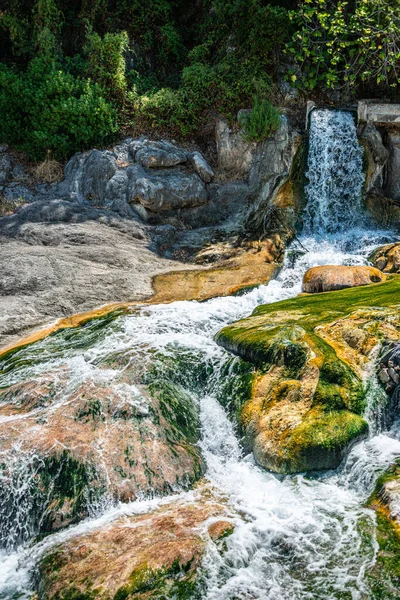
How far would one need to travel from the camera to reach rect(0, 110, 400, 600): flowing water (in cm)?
335

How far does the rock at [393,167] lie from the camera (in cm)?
1119

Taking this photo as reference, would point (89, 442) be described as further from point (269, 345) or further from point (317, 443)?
point (269, 345)

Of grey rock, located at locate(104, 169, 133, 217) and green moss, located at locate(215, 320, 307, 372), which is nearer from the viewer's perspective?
green moss, located at locate(215, 320, 307, 372)

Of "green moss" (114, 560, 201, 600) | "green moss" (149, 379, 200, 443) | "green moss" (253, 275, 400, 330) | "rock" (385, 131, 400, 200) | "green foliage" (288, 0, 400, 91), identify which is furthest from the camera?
"rock" (385, 131, 400, 200)

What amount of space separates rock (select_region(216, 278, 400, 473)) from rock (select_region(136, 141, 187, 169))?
640cm

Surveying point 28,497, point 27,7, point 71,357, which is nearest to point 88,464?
point 28,497

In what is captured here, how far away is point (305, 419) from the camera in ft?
15.4

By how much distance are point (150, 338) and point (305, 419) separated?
245 cm

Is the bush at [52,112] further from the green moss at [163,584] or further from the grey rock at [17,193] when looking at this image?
the green moss at [163,584]

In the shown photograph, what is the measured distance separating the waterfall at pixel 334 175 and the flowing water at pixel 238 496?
370 centimetres

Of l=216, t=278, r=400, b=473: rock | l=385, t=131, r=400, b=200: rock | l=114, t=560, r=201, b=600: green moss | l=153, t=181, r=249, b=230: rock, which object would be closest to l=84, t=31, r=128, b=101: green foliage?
l=153, t=181, r=249, b=230: rock

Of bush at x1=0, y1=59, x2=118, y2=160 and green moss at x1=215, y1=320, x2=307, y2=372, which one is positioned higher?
bush at x1=0, y1=59, x2=118, y2=160

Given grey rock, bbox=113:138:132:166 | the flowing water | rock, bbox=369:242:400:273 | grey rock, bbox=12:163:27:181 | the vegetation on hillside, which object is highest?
the vegetation on hillside

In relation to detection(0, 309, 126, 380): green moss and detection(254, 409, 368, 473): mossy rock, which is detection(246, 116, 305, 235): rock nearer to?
detection(0, 309, 126, 380): green moss
